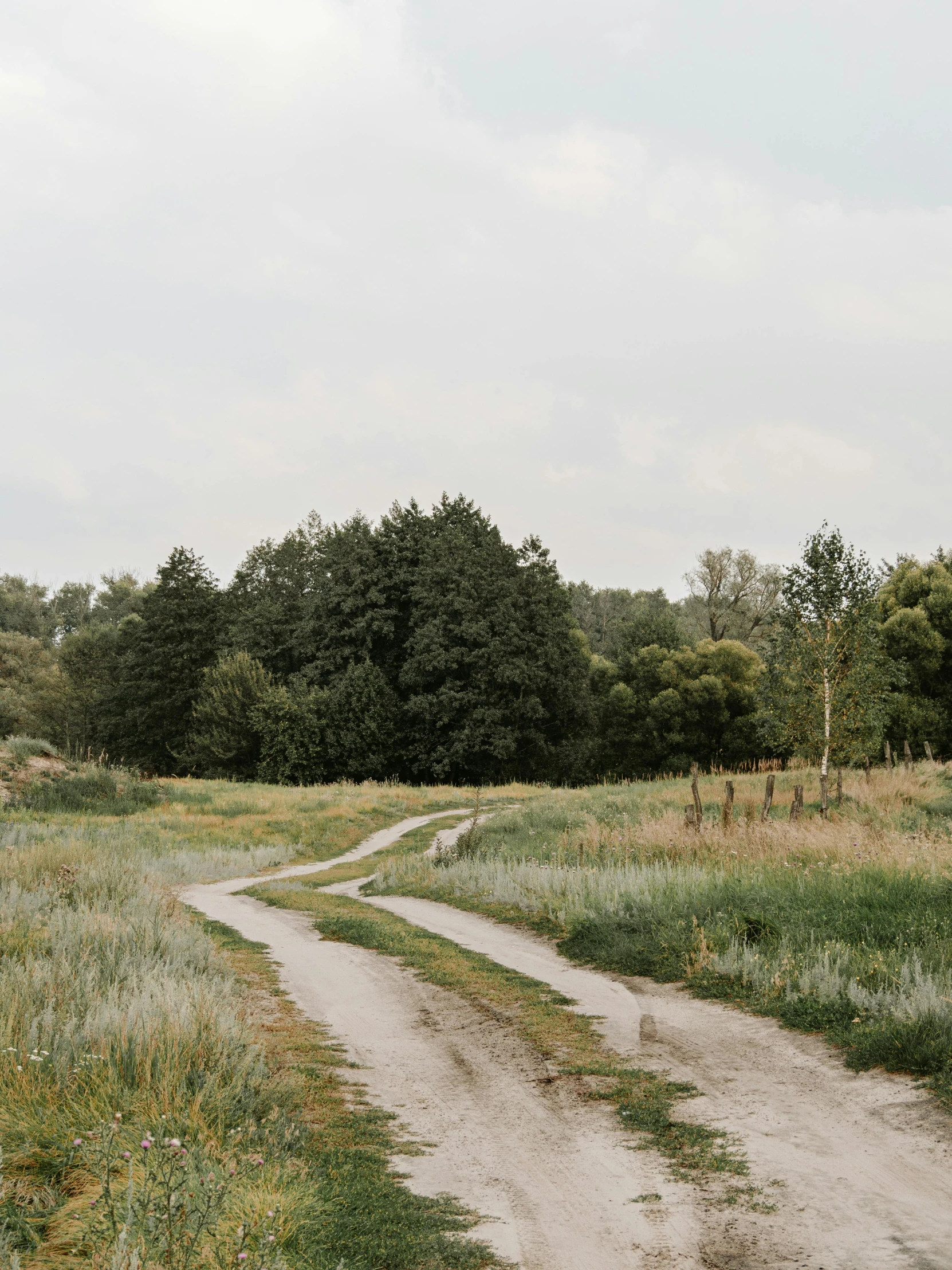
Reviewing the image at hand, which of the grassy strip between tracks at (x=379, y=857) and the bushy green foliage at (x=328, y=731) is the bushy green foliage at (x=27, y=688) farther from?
the grassy strip between tracks at (x=379, y=857)

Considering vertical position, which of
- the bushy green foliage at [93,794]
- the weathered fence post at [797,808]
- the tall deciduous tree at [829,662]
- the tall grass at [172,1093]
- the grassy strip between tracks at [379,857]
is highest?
the tall deciduous tree at [829,662]

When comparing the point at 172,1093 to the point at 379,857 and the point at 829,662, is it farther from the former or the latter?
the point at 829,662

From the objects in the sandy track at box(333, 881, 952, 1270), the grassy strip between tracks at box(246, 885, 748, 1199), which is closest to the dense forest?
the grassy strip between tracks at box(246, 885, 748, 1199)

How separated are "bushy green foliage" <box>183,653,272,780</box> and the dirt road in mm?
45343

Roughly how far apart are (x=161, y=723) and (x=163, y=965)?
57.2 m

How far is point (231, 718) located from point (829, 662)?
1451 inches

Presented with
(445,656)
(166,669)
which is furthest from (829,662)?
(166,669)

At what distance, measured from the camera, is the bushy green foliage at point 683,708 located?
58.1 m

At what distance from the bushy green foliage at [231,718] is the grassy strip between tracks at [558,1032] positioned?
4021cm

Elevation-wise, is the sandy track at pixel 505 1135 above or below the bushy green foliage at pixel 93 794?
above

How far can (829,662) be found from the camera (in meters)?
26.6

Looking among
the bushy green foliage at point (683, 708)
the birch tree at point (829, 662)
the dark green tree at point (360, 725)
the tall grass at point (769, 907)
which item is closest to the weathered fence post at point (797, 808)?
the tall grass at point (769, 907)

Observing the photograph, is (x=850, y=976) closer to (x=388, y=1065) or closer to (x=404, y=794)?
(x=388, y=1065)

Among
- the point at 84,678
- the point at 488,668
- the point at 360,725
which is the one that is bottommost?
the point at 360,725
